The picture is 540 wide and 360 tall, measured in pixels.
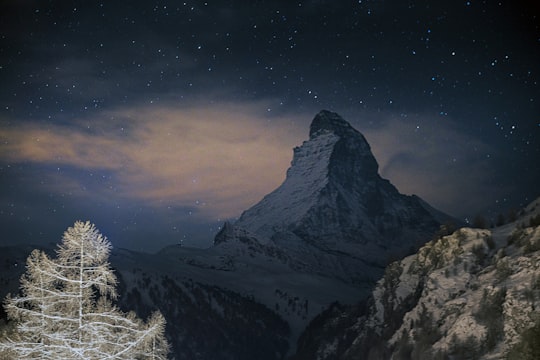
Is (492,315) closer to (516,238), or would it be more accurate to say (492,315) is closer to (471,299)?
(471,299)

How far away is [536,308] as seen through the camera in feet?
68.2

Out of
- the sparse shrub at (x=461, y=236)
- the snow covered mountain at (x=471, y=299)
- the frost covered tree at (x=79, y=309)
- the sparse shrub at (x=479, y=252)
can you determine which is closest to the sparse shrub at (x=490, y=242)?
the snow covered mountain at (x=471, y=299)

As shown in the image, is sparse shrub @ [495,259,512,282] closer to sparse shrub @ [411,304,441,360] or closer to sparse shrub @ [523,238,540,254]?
sparse shrub @ [523,238,540,254]

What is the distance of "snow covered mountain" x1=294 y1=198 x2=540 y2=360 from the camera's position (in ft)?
69.6

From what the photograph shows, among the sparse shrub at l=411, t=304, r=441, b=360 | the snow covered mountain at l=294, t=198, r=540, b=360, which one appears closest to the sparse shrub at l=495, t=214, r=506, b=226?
the snow covered mountain at l=294, t=198, r=540, b=360

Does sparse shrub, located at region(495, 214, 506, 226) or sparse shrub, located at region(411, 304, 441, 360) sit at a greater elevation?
sparse shrub, located at region(495, 214, 506, 226)

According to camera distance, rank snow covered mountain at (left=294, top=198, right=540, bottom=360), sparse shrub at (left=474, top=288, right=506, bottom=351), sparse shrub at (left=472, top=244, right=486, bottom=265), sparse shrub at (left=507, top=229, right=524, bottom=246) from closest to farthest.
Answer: snow covered mountain at (left=294, top=198, right=540, bottom=360), sparse shrub at (left=474, top=288, right=506, bottom=351), sparse shrub at (left=507, top=229, right=524, bottom=246), sparse shrub at (left=472, top=244, right=486, bottom=265)

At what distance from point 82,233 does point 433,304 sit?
26.5m

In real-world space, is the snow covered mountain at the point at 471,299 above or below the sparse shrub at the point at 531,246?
below

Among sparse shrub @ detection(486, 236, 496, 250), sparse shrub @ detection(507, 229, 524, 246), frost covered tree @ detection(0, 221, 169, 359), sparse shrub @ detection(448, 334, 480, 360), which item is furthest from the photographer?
sparse shrub @ detection(486, 236, 496, 250)

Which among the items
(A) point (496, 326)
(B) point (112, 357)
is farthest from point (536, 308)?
(B) point (112, 357)

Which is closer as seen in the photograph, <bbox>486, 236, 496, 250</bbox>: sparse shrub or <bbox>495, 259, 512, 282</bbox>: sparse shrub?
<bbox>495, 259, 512, 282</bbox>: sparse shrub

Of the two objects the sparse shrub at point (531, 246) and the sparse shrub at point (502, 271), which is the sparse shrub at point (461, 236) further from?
the sparse shrub at point (502, 271)

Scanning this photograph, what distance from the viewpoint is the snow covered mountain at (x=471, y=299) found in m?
21.2
